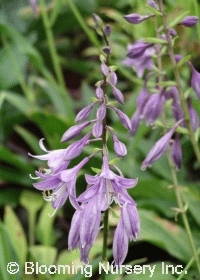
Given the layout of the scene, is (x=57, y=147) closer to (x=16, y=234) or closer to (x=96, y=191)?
(x=16, y=234)

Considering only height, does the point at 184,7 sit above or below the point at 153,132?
above

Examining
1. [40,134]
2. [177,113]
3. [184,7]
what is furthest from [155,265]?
[184,7]

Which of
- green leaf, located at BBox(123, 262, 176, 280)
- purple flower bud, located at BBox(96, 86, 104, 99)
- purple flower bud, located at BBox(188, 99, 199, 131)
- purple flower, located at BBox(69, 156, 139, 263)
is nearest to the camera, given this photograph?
purple flower, located at BBox(69, 156, 139, 263)

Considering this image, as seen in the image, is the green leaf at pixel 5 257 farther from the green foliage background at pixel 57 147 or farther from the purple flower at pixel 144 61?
the purple flower at pixel 144 61

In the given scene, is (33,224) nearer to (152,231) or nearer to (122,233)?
(152,231)

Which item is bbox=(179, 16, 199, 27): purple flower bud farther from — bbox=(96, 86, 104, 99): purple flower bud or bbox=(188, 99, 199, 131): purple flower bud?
bbox=(96, 86, 104, 99): purple flower bud

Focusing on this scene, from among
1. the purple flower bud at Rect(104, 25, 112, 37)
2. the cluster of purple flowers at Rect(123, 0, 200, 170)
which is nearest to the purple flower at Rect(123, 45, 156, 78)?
the cluster of purple flowers at Rect(123, 0, 200, 170)

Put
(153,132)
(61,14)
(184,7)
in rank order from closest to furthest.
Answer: (153,132)
(184,7)
(61,14)
